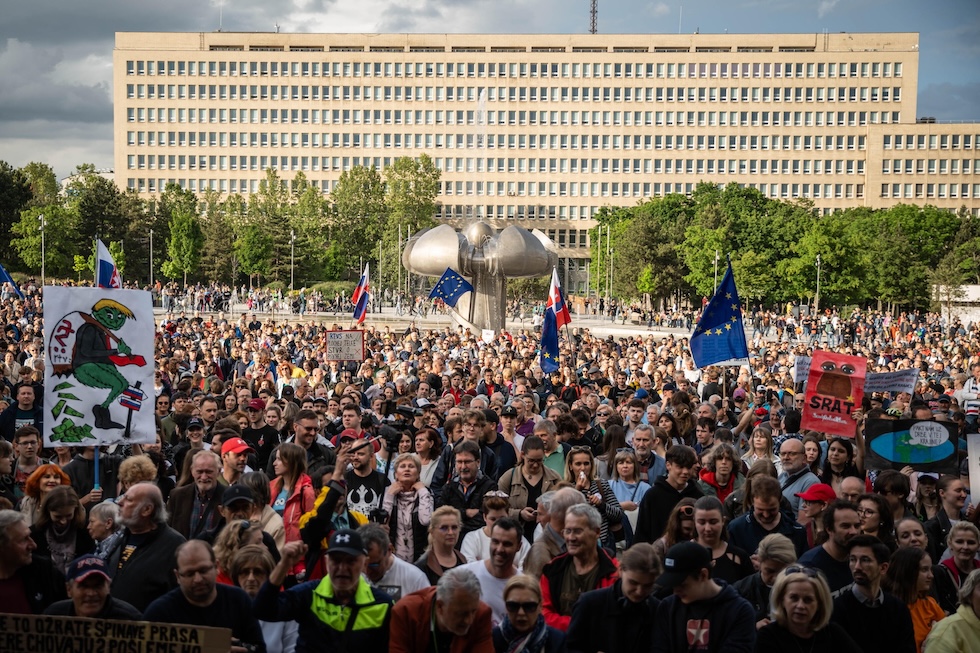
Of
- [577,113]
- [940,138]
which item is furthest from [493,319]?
[940,138]

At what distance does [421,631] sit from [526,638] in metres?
0.52

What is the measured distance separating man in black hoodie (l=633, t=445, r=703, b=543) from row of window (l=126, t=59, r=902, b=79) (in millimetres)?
114878

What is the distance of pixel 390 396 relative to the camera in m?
15.3

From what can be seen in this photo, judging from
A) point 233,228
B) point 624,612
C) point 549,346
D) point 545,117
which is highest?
point 545,117

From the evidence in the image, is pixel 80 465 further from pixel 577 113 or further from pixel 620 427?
pixel 577 113

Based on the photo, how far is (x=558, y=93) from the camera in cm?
11962

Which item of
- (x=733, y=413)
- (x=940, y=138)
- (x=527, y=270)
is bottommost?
(x=733, y=413)

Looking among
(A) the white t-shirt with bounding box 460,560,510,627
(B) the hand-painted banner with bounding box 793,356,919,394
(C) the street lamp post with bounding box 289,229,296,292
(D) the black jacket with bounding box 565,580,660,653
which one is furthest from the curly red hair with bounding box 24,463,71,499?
(C) the street lamp post with bounding box 289,229,296,292

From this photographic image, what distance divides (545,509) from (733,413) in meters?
8.77

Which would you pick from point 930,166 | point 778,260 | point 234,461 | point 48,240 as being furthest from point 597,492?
point 930,166

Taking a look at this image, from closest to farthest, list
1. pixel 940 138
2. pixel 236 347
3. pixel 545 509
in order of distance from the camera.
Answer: pixel 545 509, pixel 236 347, pixel 940 138

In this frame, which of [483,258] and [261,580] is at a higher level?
[483,258]

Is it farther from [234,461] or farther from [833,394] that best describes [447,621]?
[833,394]

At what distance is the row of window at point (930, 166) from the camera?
382 ft
